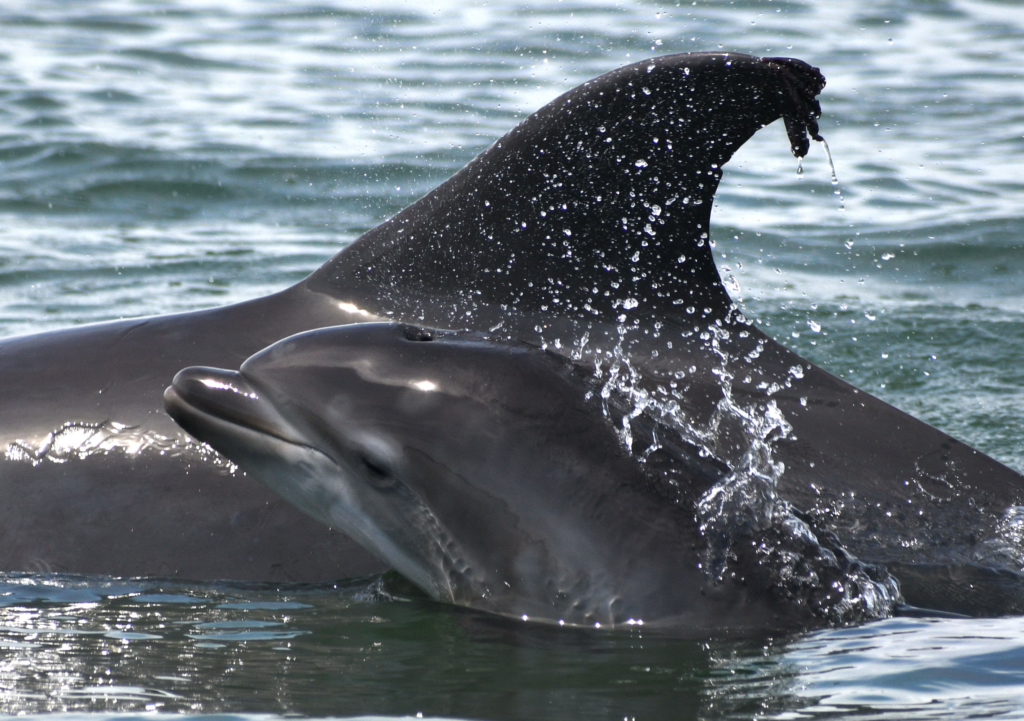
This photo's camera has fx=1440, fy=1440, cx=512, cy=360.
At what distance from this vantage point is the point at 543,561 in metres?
4.46

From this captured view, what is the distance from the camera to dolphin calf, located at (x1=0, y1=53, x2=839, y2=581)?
5395 mm

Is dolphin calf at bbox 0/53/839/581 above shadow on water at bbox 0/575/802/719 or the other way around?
above

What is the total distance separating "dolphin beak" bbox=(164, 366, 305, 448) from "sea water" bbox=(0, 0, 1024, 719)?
69 cm

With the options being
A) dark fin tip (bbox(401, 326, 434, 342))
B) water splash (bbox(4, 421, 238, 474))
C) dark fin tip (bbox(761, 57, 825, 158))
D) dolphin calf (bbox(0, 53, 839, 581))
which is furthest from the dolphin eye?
dark fin tip (bbox(761, 57, 825, 158))

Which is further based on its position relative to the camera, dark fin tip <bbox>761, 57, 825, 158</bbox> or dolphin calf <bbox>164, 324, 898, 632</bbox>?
dark fin tip <bbox>761, 57, 825, 158</bbox>

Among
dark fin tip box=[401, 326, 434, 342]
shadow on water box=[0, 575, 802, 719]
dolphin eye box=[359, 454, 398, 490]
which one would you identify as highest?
dark fin tip box=[401, 326, 434, 342]

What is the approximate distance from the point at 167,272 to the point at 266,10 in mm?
13470

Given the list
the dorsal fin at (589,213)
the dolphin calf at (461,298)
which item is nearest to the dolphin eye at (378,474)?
the dolphin calf at (461,298)

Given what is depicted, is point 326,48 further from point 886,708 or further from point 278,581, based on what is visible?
point 886,708

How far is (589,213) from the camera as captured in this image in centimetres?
570

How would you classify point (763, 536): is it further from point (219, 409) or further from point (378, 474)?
point (219, 409)

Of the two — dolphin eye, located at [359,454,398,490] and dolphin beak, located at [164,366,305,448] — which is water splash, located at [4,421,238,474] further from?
dolphin eye, located at [359,454,398,490]

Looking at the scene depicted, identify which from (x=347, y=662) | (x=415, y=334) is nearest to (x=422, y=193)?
(x=415, y=334)

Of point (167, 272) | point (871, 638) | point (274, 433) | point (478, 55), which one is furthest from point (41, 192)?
point (871, 638)
